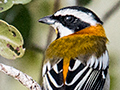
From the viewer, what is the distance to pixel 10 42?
50.1 inches

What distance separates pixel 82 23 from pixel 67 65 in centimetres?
25

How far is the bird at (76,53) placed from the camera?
94cm

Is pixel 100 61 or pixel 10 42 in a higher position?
pixel 100 61

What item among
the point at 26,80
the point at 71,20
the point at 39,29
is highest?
the point at 71,20

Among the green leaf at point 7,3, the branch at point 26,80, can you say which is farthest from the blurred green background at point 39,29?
the branch at point 26,80

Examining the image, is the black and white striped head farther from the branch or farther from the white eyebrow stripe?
the branch

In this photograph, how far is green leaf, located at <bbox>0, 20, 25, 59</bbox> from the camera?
1247 mm

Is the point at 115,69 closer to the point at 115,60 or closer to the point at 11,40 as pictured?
the point at 115,60

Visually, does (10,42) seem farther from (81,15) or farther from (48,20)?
(81,15)

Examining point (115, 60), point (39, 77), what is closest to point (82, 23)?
point (115, 60)

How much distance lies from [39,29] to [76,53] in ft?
0.90

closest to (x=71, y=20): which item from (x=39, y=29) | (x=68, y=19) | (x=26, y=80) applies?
(x=68, y=19)

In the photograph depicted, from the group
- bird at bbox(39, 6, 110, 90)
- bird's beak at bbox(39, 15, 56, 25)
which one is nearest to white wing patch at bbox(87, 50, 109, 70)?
bird at bbox(39, 6, 110, 90)

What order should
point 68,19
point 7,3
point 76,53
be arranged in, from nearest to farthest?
point 76,53 → point 68,19 → point 7,3
